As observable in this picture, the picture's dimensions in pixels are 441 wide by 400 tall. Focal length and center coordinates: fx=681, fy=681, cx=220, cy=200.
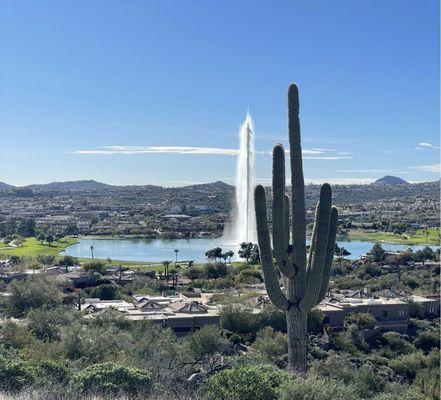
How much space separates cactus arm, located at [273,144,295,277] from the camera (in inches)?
542

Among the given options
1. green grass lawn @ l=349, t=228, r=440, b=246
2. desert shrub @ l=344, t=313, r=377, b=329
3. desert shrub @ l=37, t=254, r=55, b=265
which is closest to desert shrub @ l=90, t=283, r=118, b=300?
desert shrub @ l=344, t=313, r=377, b=329

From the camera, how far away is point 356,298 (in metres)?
32.9

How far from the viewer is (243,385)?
446 inches

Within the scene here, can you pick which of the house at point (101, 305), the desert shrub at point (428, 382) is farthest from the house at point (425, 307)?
the house at point (101, 305)

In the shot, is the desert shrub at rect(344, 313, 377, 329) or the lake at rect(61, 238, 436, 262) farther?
the lake at rect(61, 238, 436, 262)

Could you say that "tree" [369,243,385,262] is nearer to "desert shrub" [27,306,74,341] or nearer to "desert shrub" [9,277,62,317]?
"desert shrub" [9,277,62,317]

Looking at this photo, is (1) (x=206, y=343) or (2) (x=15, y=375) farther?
(1) (x=206, y=343)

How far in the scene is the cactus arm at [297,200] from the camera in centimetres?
1392

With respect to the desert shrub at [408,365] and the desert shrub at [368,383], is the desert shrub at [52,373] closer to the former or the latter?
the desert shrub at [368,383]

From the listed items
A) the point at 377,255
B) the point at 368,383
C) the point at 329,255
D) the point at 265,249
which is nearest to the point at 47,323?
the point at 265,249

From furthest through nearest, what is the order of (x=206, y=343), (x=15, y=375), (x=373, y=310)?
1. (x=373, y=310)
2. (x=206, y=343)
3. (x=15, y=375)

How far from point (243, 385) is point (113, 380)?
247 cm

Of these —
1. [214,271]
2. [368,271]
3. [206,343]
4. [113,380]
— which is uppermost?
[113,380]

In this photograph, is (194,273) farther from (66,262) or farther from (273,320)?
(273,320)
